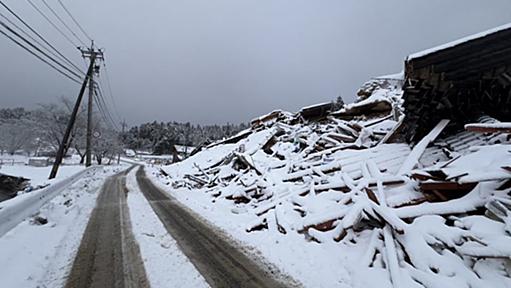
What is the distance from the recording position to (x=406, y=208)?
4.25 meters

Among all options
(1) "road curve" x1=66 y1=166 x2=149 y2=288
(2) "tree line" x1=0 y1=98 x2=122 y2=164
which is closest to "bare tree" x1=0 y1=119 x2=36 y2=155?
(2) "tree line" x1=0 y1=98 x2=122 y2=164

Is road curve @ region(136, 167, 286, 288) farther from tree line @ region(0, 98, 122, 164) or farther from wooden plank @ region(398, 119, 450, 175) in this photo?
tree line @ region(0, 98, 122, 164)

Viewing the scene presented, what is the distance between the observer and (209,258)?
13.8ft

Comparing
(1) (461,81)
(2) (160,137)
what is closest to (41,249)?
(1) (461,81)

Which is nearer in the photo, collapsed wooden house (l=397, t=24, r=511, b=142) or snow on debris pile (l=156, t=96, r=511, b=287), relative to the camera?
snow on debris pile (l=156, t=96, r=511, b=287)

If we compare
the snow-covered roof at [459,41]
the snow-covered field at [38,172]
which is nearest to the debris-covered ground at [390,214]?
the snow-covered roof at [459,41]

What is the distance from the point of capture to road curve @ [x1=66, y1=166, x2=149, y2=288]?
339 cm

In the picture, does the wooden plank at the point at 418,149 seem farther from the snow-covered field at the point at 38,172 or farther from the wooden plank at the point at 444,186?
the snow-covered field at the point at 38,172

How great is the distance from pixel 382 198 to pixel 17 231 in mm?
7580

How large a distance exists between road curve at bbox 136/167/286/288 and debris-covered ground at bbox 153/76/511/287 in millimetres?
446

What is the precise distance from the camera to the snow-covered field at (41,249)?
11.3 ft

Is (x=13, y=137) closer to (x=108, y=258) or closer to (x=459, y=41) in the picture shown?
(x=108, y=258)

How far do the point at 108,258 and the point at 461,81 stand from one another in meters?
8.62

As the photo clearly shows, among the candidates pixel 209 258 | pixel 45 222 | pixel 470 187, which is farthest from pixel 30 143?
pixel 470 187
